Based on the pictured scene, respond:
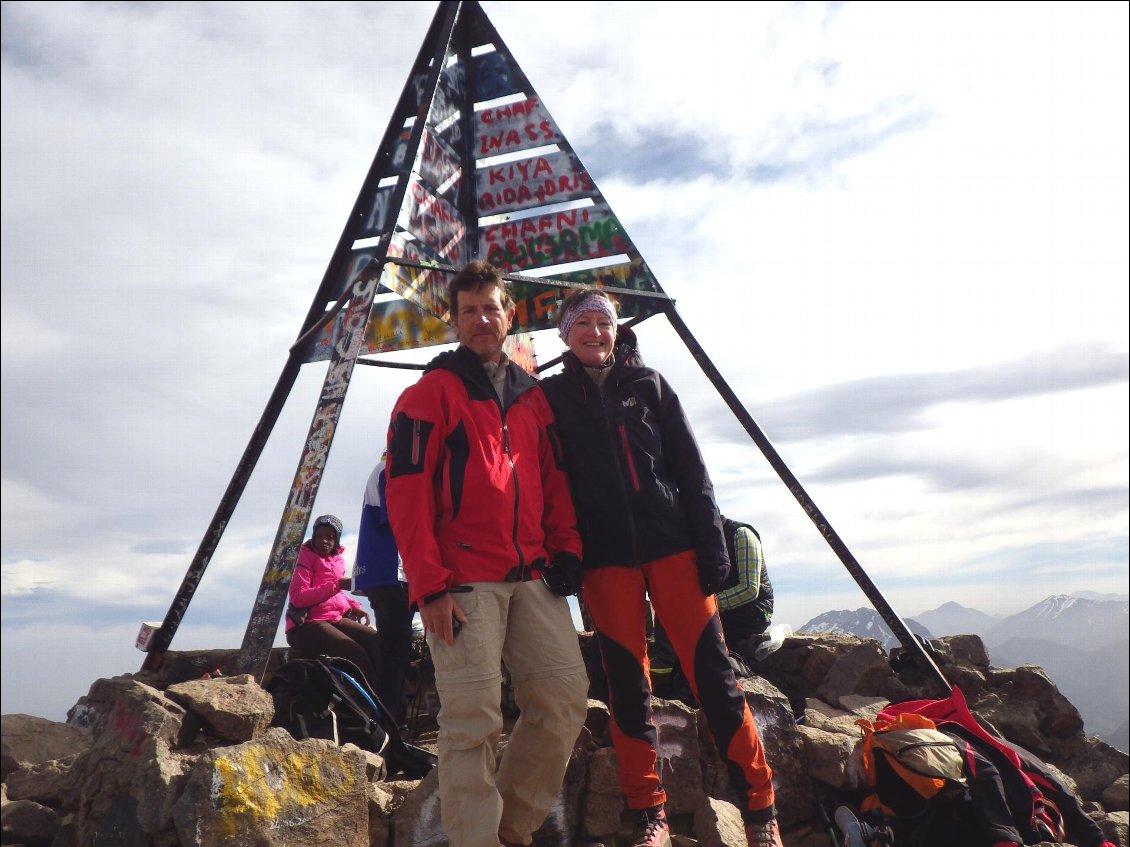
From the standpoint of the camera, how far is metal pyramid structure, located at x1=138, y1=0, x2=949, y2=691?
532 centimetres

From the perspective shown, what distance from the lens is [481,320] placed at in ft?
12.1

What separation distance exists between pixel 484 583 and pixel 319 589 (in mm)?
3547

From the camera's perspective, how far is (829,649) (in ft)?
21.7

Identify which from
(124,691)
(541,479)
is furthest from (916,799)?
(124,691)

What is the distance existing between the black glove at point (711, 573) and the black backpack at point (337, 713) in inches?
79.9

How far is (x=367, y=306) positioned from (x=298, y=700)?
8.47 ft

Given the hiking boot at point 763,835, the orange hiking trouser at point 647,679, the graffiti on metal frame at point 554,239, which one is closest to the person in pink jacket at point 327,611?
the orange hiking trouser at point 647,679

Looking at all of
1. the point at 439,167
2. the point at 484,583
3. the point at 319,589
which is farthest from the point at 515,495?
the point at 439,167

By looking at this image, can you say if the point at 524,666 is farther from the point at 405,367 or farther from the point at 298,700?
the point at 405,367

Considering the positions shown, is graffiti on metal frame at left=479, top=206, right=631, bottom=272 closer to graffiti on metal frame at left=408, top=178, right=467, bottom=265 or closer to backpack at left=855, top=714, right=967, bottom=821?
graffiti on metal frame at left=408, top=178, right=467, bottom=265

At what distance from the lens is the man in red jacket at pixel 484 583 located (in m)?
3.10

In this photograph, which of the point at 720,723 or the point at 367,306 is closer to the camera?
the point at 720,723

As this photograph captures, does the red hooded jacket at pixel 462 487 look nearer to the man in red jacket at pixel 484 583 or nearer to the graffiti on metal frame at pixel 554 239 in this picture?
the man in red jacket at pixel 484 583

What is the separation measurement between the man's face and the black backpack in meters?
2.19
